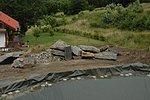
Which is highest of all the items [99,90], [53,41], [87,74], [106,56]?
[53,41]

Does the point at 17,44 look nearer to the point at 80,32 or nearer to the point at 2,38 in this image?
the point at 2,38

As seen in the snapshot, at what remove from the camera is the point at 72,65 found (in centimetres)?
1352

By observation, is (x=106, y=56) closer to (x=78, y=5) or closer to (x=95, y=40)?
(x=95, y=40)

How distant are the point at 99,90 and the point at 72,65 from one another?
13.8ft

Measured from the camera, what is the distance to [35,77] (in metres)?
10.7

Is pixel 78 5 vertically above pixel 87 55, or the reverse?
pixel 78 5

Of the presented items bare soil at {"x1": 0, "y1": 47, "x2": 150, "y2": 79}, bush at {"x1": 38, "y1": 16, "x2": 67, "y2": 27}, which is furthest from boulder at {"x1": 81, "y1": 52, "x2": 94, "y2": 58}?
bush at {"x1": 38, "y1": 16, "x2": 67, "y2": 27}

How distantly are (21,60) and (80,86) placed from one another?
446 cm

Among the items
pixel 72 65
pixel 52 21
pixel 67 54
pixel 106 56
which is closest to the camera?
pixel 72 65

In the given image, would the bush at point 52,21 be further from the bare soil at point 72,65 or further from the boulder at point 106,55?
the bare soil at point 72,65

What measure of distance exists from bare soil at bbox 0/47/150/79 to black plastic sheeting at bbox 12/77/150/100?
6.83 ft

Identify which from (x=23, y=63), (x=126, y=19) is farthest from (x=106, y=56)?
(x=126, y=19)

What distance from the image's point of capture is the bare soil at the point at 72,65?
12539 millimetres

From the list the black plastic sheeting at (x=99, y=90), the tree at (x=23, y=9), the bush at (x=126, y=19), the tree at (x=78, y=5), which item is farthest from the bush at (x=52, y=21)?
the black plastic sheeting at (x=99, y=90)
